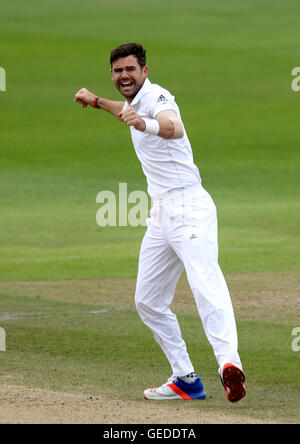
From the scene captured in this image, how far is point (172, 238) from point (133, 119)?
1.03 meters

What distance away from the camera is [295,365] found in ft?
30.9

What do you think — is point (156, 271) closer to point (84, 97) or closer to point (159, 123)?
point (159, 123)

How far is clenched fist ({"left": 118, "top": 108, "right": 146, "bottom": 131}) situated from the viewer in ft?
24.3

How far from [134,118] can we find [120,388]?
2276mm

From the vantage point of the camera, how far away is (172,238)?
7.93 meters

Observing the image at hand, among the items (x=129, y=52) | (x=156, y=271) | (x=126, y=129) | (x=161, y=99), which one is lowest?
(x=156, y=271)

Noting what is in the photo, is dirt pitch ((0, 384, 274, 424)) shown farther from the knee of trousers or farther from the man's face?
the man's face

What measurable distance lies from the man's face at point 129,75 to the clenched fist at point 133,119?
1.99ft

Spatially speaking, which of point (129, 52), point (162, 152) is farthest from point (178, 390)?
point (129, 52)

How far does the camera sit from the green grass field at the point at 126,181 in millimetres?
9680

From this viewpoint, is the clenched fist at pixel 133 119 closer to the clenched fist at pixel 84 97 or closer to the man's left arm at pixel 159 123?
the man's left arm at pixel 159 123

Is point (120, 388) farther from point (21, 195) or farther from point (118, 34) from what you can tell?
point (118, 34)

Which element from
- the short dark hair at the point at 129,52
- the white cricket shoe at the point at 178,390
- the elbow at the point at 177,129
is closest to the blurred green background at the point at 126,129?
the white cricket shoe at the point at 178,390

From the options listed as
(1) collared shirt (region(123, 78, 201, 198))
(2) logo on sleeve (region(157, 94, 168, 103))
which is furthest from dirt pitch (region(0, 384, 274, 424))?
(2) logo on sleeve (region(157, 94, 168, 103))
